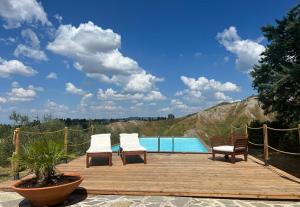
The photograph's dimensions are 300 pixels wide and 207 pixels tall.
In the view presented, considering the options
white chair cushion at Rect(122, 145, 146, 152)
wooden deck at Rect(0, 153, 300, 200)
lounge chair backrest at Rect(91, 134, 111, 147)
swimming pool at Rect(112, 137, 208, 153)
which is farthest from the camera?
swimming pool at Rect(112, 137, 208, 153)

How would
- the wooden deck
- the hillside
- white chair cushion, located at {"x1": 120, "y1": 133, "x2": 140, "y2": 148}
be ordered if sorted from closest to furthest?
the wooden deck
white chair cushion, located at {"x1": 120, "y1": 133, "x2": 140, "y2": 148}
the hillside

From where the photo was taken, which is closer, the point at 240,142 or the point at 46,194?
the point at 46,194

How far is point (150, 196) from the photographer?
5855 mm

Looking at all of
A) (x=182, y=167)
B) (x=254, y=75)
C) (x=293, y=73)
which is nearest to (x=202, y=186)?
(x=182, y=167)

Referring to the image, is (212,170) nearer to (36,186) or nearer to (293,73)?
(36,186)

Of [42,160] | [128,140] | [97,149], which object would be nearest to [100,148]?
[97,149]

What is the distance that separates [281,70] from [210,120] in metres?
21.3

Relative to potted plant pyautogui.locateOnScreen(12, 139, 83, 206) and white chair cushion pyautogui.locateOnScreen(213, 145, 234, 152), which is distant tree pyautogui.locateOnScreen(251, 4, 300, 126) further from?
potted plant pyautogui.locateOnScreen(12, 139, 83, 206)

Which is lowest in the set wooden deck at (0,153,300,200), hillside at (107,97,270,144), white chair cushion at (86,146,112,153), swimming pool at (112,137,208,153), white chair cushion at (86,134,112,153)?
wooden deck at (0,153,300,200)

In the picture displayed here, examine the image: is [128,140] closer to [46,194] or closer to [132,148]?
[132,148]

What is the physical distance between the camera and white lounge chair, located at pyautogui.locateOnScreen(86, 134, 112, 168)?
8.80 m

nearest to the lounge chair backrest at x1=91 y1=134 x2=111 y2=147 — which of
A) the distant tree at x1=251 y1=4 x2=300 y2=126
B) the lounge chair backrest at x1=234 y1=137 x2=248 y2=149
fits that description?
the lounge chair backrest at x1=234 y1=137 x2=248 y2=149

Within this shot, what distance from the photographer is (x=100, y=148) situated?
9.31 metres

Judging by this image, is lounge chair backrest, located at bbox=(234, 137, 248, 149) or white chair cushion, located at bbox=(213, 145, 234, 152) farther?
white chair cushion, located at bbox=(213, 145, 234, 152)
